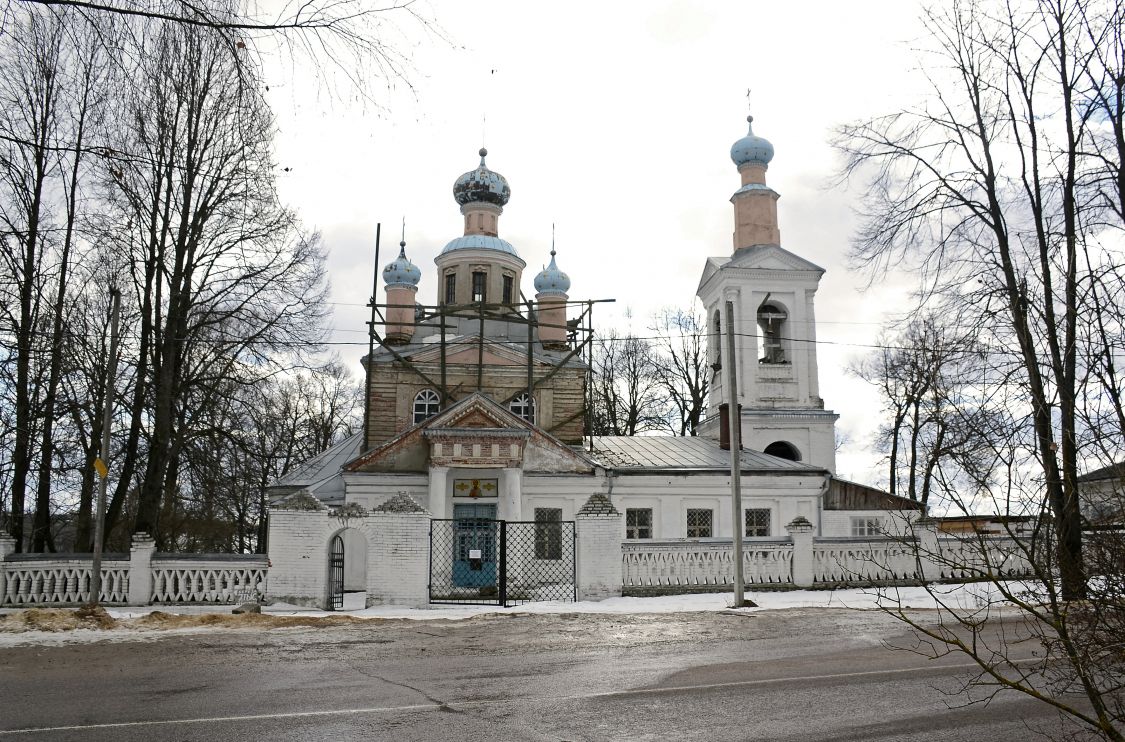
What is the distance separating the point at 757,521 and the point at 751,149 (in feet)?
42.1

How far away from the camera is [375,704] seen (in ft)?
23.3

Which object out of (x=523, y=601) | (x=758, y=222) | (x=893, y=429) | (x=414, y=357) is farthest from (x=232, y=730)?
(x=893, y=429)

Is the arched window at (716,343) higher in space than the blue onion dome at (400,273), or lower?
lower

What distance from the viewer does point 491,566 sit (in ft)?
64.0

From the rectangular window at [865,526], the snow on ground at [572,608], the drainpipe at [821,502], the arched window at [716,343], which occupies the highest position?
the arched window at [716,343]

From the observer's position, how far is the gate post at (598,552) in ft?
55.5

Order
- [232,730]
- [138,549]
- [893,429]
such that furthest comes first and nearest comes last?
[893,429]
[138,549]
[232,730]

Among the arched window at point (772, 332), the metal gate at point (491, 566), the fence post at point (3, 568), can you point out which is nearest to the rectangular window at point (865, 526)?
the arched window at point (772, 332)

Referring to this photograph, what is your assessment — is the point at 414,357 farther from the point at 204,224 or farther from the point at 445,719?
the point at 445,719

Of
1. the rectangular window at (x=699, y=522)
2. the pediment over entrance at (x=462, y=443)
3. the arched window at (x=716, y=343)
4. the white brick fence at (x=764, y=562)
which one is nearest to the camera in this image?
the white brick fence at (x=764, y=562)

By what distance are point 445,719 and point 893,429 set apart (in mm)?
29736

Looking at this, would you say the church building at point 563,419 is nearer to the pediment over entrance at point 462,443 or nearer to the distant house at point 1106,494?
the pediment over entrance at point 462,443

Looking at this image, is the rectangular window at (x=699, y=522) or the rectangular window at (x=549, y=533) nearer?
the rectangular window at (x=549, y=533)

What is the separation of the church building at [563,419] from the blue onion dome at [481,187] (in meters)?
0.05
